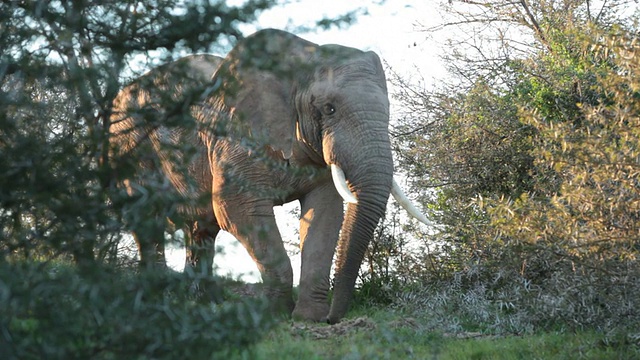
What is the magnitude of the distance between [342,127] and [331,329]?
90.7 inches

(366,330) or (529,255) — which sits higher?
(529,255)

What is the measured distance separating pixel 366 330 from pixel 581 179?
213 centimetres

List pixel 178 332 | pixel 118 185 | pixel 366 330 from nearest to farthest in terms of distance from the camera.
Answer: pixel 178 332 → pixel 118 185 → pixel 366 330

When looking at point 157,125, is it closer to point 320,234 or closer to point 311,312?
point 311,312

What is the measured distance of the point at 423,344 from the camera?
8.30 metres

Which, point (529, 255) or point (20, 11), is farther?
point (529, 255)

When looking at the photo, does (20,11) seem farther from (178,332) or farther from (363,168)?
(363,168)

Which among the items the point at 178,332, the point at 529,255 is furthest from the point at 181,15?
the point at 529,255

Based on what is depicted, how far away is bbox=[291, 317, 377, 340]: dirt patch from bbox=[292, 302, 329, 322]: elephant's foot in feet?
3.00

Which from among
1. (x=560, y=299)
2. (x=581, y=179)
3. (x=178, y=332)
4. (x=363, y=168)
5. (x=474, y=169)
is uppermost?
(x=474, y=169)

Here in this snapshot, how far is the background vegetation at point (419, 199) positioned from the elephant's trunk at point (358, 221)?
550 mm

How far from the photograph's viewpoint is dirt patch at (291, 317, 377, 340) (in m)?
8.41

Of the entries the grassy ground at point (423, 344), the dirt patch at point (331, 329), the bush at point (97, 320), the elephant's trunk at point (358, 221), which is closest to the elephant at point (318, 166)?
the elephant's trunk at point (358, 221)

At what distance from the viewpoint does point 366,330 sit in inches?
334
